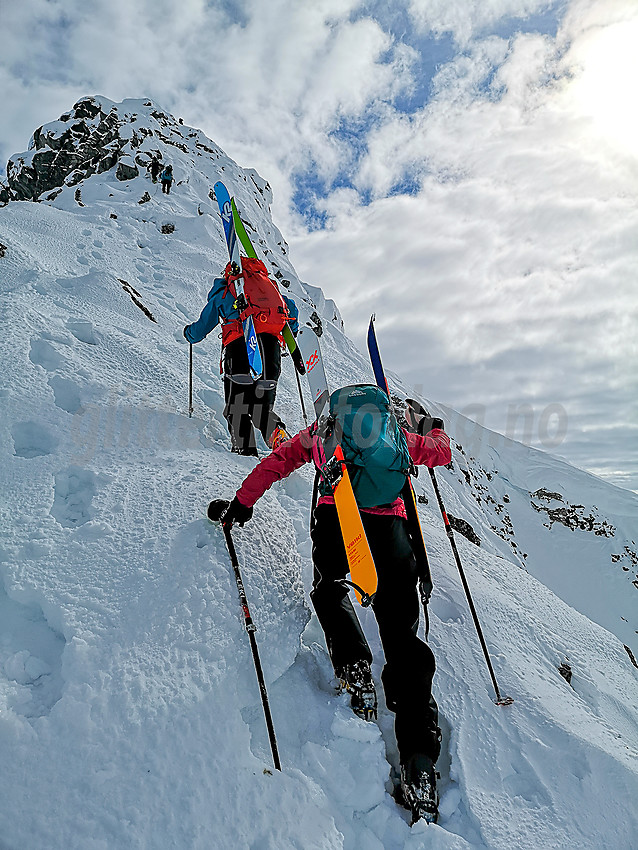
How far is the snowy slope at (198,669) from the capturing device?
80.5 inches

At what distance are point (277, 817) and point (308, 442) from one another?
2.03m

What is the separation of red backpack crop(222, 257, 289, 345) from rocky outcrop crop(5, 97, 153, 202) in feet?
94.3

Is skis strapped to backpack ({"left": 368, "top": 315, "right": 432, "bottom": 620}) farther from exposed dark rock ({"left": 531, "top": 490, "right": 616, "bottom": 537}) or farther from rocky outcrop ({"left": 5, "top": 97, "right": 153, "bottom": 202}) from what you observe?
rocky outcrop ({"left": 5, "top": 97, "right": 153, "bottom": 202})

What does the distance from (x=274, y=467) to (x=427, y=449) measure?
1153 millimetres

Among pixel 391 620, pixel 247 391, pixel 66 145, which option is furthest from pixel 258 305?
pixel 66 145

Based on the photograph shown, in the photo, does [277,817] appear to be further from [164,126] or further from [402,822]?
[164,126]

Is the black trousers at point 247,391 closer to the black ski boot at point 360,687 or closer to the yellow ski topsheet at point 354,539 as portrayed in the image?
the yellow ski topsheet at point 354,539

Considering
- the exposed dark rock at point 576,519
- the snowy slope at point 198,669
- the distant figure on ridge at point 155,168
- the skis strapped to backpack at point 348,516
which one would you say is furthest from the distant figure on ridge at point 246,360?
the distant figure on ridge at point 155,168

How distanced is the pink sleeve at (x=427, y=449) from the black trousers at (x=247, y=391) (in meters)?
2.40

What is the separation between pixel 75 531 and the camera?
3113mm

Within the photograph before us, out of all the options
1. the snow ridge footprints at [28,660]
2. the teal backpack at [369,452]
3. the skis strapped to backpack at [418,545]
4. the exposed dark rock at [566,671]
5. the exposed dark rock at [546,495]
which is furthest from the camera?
the exposed dark rock at [546,495]

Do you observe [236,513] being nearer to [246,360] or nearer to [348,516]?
[348,516]

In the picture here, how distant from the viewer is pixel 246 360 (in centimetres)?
530

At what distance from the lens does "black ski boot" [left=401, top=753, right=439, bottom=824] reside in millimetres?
2289
